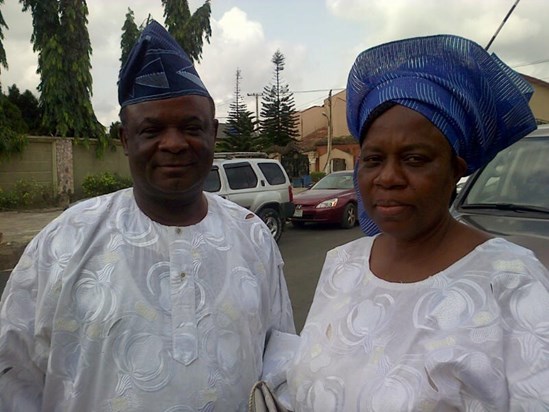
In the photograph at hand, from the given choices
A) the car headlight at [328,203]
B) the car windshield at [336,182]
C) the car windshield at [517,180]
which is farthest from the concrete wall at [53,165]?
the car windshield at [517,180]

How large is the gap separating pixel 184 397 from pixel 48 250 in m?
0.64

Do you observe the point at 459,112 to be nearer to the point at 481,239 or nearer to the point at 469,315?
the point at 481,239

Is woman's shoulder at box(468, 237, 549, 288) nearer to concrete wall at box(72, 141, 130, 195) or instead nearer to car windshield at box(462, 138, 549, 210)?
car windshield at box(462, 138, 549, 210)

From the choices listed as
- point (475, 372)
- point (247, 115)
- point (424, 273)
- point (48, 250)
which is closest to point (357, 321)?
point (424, 273)

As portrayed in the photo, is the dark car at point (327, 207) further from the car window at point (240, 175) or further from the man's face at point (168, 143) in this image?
the man's face at point (168, 143)

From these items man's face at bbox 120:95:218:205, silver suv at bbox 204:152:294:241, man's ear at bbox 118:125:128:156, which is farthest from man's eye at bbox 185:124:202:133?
silver suv at bbox 204:152:294:241

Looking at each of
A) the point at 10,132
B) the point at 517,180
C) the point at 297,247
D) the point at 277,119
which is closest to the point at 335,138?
the point at 277,119

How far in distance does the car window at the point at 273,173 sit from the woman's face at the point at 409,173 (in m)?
9.07

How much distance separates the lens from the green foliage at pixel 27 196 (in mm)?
15875

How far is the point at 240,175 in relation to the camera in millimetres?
9836

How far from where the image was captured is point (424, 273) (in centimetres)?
130

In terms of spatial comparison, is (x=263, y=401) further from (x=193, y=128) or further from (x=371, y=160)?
(x=193, y=128)

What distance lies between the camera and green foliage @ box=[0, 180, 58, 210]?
52.1 feet

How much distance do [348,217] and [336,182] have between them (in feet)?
Answer: 3.83
